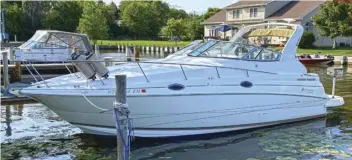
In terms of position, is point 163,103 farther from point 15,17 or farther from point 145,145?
point 15,17

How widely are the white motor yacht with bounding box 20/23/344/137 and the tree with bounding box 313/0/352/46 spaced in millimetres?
26776

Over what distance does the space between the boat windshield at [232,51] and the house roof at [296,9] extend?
3666 centimetres

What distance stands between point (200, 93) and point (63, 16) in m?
70.0

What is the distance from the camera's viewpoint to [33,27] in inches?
2972

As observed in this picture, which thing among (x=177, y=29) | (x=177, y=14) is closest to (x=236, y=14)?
(x=177, y=29)

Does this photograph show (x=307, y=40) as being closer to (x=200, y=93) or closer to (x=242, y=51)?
(x=242, y=51)

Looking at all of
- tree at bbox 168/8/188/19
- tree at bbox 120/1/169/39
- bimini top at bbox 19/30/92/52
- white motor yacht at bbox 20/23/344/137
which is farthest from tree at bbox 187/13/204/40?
white motor yacht at bbox 20/23/344/137

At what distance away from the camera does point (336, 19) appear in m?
38.0

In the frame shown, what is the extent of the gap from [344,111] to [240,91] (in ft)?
17.8

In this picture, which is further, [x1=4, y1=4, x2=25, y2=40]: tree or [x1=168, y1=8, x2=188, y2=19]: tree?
[x1=168, y1=8, x2=188, y2=19]: tree

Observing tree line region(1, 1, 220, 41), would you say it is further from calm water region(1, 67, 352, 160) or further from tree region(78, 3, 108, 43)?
calm water region(1, 67, 352, 160)

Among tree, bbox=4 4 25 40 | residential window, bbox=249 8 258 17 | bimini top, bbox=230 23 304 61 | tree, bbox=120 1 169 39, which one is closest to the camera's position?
bimini top, bbox=230 23 304 61

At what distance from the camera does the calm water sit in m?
9.48

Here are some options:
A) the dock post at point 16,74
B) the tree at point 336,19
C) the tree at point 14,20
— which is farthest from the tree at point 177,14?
the dock post at point 16,74
